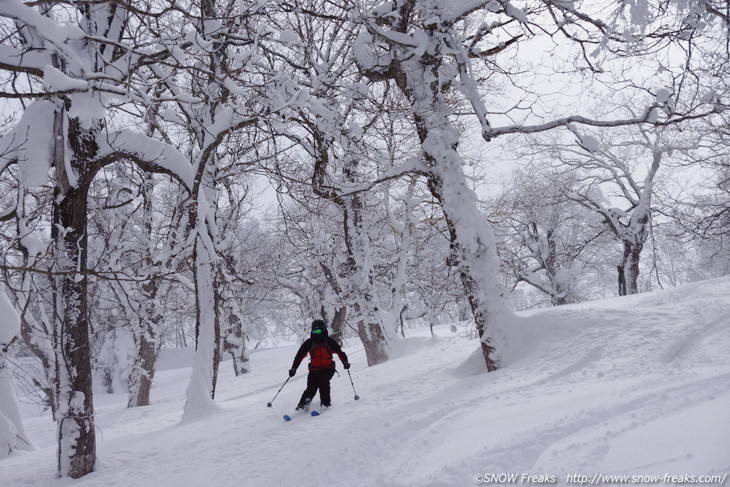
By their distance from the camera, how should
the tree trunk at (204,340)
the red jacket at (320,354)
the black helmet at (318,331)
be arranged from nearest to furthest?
the red jacket at (320,354)
the black helmet at (318,331)
the tree trunk at (204,340)

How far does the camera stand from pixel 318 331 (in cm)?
775

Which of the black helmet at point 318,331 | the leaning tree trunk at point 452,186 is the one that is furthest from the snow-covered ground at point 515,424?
the black helmet at point 318,331

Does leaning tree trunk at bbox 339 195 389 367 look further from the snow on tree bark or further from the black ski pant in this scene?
the black ski pant

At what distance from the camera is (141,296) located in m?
13.8

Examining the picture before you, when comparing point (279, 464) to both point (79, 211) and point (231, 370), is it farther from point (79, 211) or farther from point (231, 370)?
point (231, 370)

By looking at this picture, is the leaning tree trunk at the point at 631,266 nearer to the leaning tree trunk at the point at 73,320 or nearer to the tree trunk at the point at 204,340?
the tree trunk at the point at 204,340

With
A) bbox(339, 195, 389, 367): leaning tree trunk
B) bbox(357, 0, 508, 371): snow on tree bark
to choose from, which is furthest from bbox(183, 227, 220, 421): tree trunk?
bbox(357, 0, 508, 371): snow on tree bark

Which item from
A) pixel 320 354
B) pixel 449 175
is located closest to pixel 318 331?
pixel 320 354

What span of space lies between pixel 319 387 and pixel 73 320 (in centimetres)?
353

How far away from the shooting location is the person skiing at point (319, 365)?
698 cm

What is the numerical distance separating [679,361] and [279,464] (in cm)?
447

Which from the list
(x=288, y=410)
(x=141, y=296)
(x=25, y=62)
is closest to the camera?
(x=25, y=62)

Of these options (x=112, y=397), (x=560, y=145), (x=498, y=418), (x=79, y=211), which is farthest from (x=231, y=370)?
(x=498, y=418)

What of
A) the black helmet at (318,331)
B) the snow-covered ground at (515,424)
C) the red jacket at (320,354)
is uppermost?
the black helmet at (318,331)
